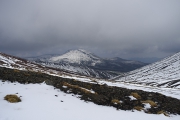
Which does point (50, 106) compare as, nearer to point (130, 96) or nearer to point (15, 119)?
point (15, 119)

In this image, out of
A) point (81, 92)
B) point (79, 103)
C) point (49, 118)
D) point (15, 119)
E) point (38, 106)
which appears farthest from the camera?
point (81, 92)

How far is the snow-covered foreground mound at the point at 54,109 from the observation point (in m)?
11.6

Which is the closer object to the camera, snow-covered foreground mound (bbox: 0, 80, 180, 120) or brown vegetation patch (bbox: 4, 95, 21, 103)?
snow-covered foreground mound (bbox: 0, 80, 180, 120)

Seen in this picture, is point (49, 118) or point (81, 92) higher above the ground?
point (81, 92)

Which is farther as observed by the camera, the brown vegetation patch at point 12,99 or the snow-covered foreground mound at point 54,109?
the brown vegetation patch at point 12,99

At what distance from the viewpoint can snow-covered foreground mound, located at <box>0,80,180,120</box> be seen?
11625mm

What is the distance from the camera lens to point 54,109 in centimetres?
1348

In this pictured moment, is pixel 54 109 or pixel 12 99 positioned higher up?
pixel 12 99

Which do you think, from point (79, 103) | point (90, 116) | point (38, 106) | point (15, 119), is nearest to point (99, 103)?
A: point (79, 103)

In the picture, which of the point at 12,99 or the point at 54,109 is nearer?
the point at 54,109

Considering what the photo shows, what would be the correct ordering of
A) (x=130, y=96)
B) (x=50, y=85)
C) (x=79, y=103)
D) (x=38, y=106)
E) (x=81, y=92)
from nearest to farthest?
1. (x=38, y=106)
2. (x=79, y=103)
3. (x=81, y=92)
4. (x=50, y=85)
5. (x=130, y=96)

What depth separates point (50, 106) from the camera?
13977 millimetres

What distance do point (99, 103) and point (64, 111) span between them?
5.44m

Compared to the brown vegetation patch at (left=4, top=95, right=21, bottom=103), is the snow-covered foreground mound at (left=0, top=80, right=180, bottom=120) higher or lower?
lower
